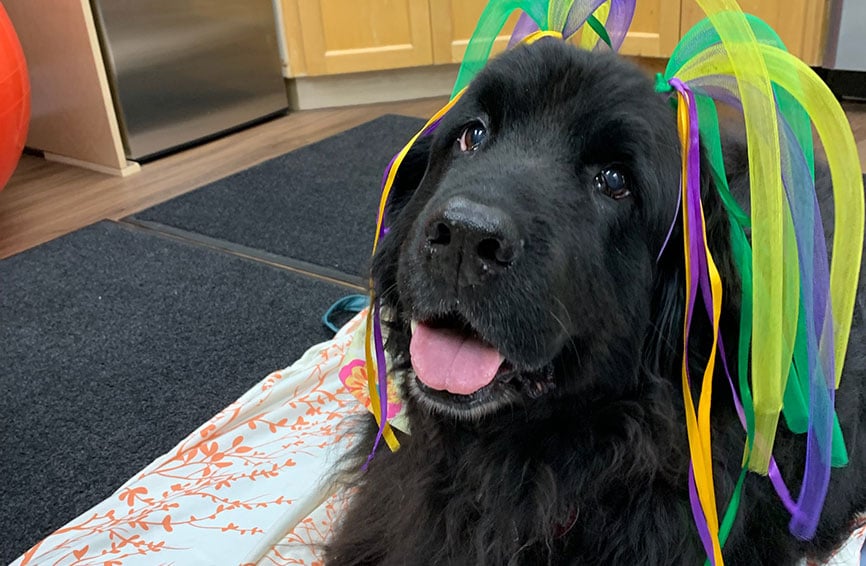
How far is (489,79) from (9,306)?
1.84 metres

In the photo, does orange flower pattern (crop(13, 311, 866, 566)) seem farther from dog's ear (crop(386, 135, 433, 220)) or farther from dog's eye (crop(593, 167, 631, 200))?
dog's eye (crop(593, 167, 631, 200))

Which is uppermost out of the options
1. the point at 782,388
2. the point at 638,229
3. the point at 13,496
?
the point at 638,229

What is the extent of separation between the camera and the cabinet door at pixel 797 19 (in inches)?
141

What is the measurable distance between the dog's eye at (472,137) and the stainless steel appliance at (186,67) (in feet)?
8.84

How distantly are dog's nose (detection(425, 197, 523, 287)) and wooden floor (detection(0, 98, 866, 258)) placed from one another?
2288 millimetres

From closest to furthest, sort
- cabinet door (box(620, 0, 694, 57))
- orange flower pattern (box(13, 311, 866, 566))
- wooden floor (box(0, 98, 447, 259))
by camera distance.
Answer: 1. orange flower pattern (box(13, 311, 866, 566))
2. wooden floor (box(0, 98, 447, 259))
3. cabinet door (box(620, 0, 694, 57))

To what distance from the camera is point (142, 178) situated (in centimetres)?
340

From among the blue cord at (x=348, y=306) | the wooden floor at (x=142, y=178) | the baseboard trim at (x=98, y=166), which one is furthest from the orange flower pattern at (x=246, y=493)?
the baseboard trim at (x=98, y=166)

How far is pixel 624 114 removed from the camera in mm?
978

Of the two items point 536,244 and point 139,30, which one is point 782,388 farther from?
point 139,30

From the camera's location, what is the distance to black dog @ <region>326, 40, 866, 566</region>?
0.93 meters

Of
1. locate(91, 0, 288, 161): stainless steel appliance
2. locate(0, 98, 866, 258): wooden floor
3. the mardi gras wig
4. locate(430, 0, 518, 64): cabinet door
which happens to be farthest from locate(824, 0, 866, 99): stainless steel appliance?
the mardi gras wig

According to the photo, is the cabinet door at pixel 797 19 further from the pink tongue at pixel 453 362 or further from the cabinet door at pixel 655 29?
the pink tongue at pixel 453 362

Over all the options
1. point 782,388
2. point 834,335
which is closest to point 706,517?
point 782,388
